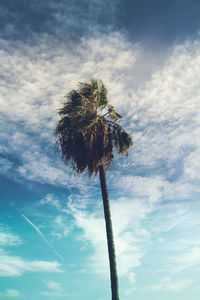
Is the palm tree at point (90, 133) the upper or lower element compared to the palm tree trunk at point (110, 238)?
upper

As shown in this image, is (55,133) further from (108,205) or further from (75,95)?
(108,205)

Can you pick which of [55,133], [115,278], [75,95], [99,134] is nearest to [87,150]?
[99,134]

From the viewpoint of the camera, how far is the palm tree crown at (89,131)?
48.0 ft

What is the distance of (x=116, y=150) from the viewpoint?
15594 millimetres

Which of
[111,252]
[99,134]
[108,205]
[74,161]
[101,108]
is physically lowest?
[111,252]

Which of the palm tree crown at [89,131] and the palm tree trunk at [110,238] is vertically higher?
the palm tree crown at [89,131]

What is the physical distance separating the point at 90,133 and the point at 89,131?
0.49 ft

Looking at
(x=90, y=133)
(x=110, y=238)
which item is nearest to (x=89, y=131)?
(x=90, y=133)

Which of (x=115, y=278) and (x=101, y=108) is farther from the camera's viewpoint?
(x=101, y=108)

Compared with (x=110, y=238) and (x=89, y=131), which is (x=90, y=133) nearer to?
(x=89, y=131)

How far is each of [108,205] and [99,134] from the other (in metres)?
4.70

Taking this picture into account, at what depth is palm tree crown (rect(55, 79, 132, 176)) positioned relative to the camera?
14.6 meters

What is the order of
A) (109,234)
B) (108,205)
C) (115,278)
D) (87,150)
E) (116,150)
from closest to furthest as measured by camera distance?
(115,278) < (109,234) < (108,205) < (87,150) < (116,150)

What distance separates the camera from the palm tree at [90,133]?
1460 cm
